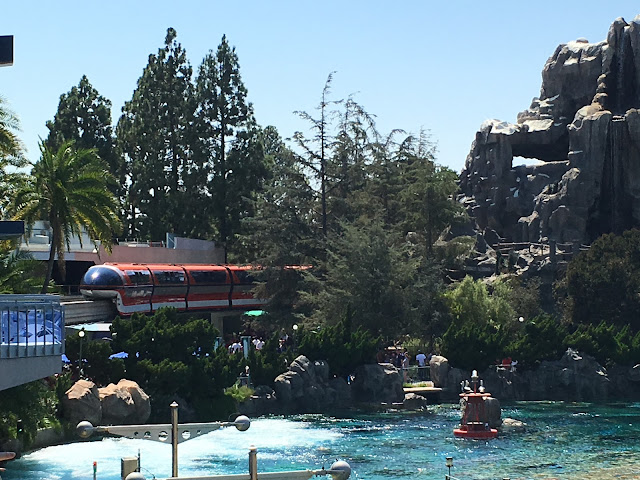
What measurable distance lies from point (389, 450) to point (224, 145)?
Result: 39577 mm

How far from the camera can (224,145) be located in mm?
78188

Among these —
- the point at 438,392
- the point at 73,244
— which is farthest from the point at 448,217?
the point at 73,244

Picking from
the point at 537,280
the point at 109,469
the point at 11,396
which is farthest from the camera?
the point at 537,280

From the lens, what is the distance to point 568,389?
58.7 meters

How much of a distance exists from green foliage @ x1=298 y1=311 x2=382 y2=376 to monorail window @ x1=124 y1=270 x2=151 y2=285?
8.97m

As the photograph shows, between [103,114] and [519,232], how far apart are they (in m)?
32.6

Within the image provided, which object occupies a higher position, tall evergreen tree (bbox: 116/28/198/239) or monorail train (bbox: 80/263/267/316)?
tall evergreen tree (bbox: 116/28/198/239)

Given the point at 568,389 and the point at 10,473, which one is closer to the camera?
the point at 10,473

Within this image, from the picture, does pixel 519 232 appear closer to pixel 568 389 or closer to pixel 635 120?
pixel 635 120

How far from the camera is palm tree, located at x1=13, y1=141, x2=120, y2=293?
148 feet

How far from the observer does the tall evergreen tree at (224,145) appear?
76.7 meters

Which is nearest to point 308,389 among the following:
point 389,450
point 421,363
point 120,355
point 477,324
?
point 421,363

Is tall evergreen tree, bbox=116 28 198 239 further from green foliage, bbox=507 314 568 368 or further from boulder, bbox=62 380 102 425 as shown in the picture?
boulder, bbox=62 380 102 425

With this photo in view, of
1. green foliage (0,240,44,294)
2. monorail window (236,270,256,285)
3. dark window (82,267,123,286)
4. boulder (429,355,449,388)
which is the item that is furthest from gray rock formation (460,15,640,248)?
green foliage (0,240,44,294)
